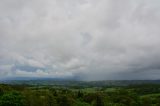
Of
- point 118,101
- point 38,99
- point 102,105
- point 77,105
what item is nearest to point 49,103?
point 38,99

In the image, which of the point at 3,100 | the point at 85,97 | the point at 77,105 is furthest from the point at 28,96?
the point at 85,97

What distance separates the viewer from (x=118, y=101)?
170 meters

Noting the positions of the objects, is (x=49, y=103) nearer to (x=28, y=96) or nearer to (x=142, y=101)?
(x=28, y=96)

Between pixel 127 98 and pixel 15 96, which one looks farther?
pixel 127 98

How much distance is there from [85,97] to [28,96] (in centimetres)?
6164

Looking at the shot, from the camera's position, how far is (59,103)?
13262cm

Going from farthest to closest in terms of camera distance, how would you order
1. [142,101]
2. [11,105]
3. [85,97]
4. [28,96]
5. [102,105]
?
[85,97] → [142,101] → [102,105] → [28,96] → [11,105]

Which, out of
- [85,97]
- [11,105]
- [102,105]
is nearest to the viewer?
[11,105]

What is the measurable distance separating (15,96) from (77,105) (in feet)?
130

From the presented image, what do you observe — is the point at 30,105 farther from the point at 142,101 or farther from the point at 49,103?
the point at 142,101

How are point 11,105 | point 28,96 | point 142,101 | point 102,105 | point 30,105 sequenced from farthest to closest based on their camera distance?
point 142,101, point 102,105, point 28,96, point 30,105, point 11,105

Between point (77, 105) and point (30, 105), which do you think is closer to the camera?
point (30, 105)

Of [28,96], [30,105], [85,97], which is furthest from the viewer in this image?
[85,97]

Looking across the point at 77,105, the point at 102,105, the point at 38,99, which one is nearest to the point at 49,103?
the point at 38,99
